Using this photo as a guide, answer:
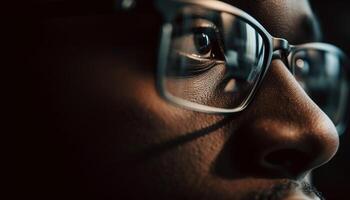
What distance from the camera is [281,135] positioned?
29.1 inches

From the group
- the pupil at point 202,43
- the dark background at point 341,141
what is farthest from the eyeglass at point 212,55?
the dark background at point 341,141

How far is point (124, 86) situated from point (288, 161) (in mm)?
298

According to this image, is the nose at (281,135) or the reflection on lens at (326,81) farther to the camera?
the reflection on lens at (326,81)

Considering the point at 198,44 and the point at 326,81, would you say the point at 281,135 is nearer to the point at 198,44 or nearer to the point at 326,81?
the point at 198,44

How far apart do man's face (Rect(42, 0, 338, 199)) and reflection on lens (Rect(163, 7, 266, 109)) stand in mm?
48

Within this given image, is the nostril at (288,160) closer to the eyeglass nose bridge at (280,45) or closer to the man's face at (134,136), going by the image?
the man's face at (134,136)

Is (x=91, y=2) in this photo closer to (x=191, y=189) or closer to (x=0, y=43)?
(x=0, y=43)

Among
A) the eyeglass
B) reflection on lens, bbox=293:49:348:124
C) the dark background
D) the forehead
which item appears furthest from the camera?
the dark background

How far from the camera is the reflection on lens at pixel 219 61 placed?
29.0 inches

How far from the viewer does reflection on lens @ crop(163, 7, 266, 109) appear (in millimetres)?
736

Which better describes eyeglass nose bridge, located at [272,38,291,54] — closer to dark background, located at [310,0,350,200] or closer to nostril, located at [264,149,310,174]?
nostril, located at [264,149,310,174]

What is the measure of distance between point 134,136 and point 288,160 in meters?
0.26

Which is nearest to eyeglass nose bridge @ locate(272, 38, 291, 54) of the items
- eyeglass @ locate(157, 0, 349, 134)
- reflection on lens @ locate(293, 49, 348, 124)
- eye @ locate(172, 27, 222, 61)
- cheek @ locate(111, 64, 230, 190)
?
eyeglass @ locate(157, 0, 349, 134)

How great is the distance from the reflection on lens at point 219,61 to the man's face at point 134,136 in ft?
0.16
